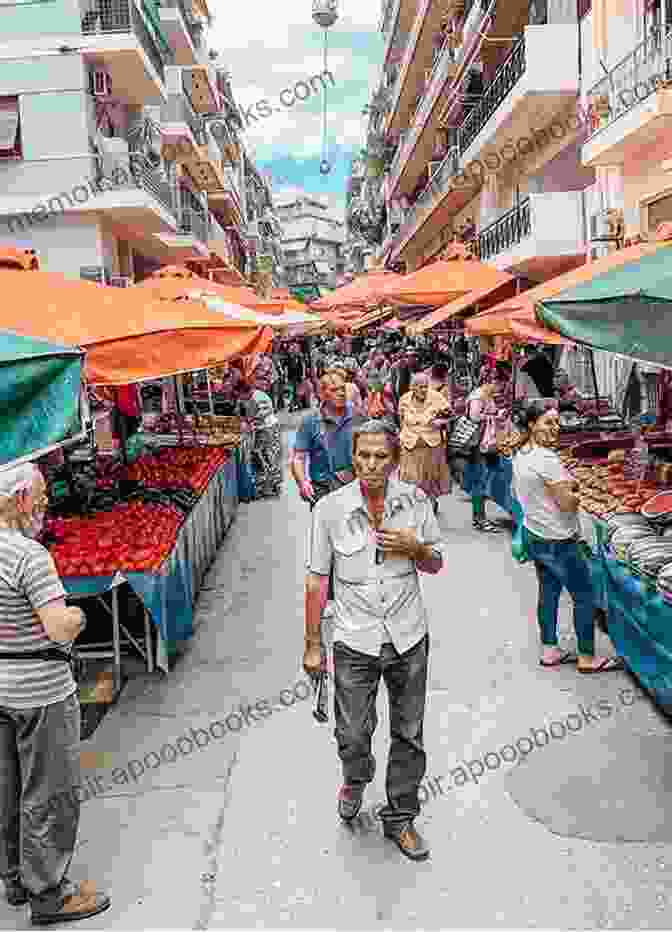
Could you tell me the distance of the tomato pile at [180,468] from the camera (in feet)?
31.7

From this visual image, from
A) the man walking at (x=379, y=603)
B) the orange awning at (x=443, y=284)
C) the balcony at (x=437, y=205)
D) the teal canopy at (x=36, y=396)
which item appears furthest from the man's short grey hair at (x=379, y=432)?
the balcony at (x=437, y=205)

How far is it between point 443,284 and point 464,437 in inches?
143

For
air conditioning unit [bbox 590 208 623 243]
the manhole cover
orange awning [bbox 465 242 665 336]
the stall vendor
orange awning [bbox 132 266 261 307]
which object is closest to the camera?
the manhole cover

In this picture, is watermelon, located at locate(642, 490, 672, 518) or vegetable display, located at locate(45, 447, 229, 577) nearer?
watermelon, located at locate(642, 490, 672, 518)

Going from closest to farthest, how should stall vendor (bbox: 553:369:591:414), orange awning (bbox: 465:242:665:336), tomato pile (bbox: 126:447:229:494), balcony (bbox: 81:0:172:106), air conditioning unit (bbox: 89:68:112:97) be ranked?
A: orange awning (bbox: 465:242:665:336), tomato pile (bbox: 126:447:229:494), stall vendor (bbox: 553:369:591:414), balcony (bbox: 81:0:172:106), air conditioning unit (bbox: 89:68:112:97)

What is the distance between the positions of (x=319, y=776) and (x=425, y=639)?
132cm

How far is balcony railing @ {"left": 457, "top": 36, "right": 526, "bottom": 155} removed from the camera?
19188mm

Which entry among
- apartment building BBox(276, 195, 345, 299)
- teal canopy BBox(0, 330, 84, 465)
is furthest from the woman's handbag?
apartment building BBox(276, 195, 345, 299)

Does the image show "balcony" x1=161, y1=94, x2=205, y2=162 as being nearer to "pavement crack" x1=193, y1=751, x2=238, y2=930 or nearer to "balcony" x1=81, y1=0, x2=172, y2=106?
"balcony" x1=81, y1=0, x2=172, y2=106

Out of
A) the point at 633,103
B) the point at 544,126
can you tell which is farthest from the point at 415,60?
the point at 633,103

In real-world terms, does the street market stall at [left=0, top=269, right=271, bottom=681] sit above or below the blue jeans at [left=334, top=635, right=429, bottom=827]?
above

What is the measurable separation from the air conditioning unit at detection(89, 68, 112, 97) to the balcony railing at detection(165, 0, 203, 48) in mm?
10828

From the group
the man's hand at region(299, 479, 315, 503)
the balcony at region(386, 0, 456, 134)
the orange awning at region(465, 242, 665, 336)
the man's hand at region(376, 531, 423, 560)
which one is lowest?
the man's hand at region(299, 479, 315, 503)

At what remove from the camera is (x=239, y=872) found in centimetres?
446
